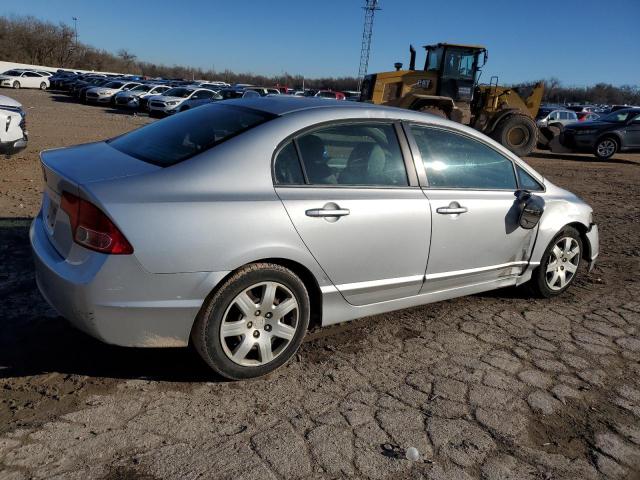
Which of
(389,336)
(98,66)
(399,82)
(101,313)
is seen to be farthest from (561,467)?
(98,66)

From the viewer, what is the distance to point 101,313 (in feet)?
8.85

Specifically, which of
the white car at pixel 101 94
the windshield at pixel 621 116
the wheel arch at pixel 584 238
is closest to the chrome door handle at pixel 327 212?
the wheel arch at pixel 584 238

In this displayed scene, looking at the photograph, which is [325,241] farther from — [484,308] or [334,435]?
[484,308]

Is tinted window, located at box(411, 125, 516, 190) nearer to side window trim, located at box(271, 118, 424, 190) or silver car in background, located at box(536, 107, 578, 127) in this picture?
side window trim, located at box(271, 118, 424, 190)

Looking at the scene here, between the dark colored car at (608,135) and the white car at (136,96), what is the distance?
21829 mm

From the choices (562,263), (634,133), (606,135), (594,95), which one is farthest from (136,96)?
(594,95)

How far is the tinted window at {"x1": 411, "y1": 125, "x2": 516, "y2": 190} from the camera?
Result: 3814mm

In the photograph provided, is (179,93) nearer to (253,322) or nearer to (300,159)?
(300,159)

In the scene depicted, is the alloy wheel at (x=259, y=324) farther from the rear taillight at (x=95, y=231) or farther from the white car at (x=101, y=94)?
the white car at (x=101, y=94)

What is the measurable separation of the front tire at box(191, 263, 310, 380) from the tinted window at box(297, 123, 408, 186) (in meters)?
0.68

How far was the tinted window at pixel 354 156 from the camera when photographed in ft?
10.9

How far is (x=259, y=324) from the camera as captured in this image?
3.08 metres

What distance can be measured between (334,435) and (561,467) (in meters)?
1.09

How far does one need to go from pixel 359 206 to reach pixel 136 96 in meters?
30.8
